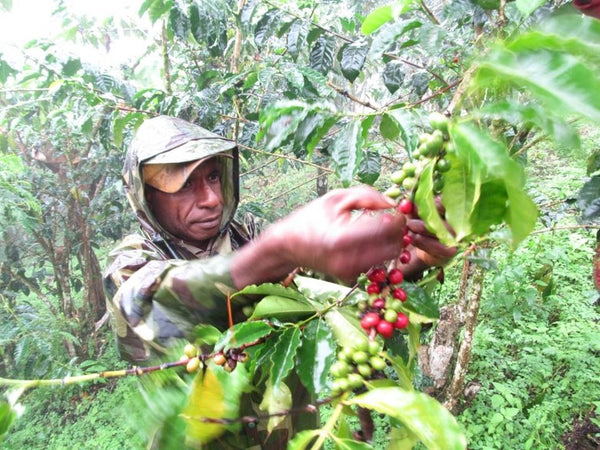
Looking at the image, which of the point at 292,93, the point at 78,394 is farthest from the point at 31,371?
the point at 292,93

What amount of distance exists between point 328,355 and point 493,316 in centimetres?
341

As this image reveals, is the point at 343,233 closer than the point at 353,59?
Yes

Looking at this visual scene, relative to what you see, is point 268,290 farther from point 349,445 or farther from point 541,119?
point 541,119

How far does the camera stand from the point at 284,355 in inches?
27.7

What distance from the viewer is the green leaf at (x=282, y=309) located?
72 cm

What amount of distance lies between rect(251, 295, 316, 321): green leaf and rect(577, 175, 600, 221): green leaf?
2.47 ft

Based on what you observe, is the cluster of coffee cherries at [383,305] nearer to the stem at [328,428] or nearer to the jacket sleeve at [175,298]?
the stem at [328,428]

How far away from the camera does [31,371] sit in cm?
310

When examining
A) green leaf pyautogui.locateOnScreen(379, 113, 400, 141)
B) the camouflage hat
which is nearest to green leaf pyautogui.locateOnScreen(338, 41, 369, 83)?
green leaf pyautogui.locateOnScreen(379, 113, 400, 141)

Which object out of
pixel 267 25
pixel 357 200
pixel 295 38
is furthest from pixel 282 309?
pixel 267 25

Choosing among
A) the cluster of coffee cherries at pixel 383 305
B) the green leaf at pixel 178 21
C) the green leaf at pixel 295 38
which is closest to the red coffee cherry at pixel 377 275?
the cluster of coffee cherries at pixel 383 305

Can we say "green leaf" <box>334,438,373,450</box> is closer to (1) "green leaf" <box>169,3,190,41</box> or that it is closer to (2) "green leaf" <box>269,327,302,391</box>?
(2) "green leaf" <box>269,327,302,391</box>

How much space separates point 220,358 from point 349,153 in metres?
0.52

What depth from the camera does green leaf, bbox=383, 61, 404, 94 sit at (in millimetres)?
1615
